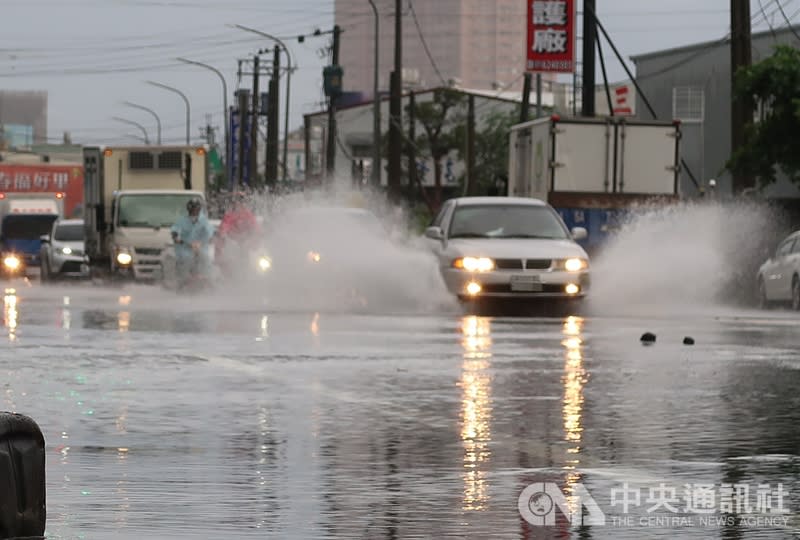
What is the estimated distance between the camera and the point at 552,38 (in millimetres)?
52906

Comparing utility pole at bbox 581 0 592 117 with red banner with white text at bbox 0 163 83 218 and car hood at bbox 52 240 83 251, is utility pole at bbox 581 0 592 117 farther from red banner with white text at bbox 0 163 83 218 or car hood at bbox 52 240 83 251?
red banner with white text at bbox 0 163 83 218

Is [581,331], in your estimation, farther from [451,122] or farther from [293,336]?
[451,122]

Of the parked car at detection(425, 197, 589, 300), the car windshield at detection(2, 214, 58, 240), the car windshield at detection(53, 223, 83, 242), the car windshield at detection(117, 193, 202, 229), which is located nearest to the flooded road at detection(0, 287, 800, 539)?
the parked car at detection(425, 197, 589, 300)

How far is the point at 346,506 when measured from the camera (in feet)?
30.7

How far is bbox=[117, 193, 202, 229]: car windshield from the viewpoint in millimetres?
39156

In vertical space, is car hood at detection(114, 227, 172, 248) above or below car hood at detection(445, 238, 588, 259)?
below

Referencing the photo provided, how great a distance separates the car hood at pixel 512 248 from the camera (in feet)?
90.4

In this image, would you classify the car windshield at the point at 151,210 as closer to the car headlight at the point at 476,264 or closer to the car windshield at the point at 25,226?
the car headlight at the point at 476,264

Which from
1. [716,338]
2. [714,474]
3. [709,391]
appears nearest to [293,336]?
[716,338]

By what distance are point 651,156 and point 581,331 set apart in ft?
44.3

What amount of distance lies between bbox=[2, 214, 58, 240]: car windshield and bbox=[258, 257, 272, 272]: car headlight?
80.9 feet

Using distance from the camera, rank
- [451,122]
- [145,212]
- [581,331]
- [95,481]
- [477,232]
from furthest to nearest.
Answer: [451,122], [145,212], [477,232], [581,331], [95,481]

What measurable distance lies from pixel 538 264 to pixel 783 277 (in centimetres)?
703

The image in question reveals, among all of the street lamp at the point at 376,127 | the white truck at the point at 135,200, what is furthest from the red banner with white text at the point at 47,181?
the white truck at the point at 135,200
